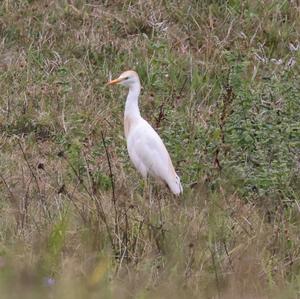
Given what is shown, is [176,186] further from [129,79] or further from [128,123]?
[129,79]

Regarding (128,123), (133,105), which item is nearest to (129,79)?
(133,105)

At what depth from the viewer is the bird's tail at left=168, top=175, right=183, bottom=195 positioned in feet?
25.8

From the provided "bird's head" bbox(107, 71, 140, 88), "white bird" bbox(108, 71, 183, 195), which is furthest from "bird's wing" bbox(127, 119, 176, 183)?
"bird's head" bbox(107, 71, 140, 88)

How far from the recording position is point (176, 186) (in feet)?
26.0

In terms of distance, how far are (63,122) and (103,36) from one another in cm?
192

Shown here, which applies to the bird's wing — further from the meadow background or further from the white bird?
the meadow background

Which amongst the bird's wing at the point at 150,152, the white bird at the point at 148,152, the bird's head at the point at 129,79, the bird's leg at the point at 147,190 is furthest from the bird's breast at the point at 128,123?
the bird's leg at the point at 147,190

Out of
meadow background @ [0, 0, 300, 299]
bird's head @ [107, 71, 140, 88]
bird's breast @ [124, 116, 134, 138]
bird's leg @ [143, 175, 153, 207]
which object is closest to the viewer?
meadow background @ [0, 0, 300, 299]

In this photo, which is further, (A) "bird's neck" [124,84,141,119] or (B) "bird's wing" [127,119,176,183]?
(A) "bird's neck" [124,84,141,119]

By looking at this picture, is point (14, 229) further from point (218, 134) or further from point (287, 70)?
point (287, 70)

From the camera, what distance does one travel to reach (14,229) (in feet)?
21.1

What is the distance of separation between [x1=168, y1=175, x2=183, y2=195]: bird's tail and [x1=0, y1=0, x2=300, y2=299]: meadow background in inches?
3.1

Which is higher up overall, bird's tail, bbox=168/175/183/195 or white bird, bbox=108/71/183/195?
bird's tail, bbox=168/175/183/195

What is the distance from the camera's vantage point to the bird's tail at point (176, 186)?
309 inches
